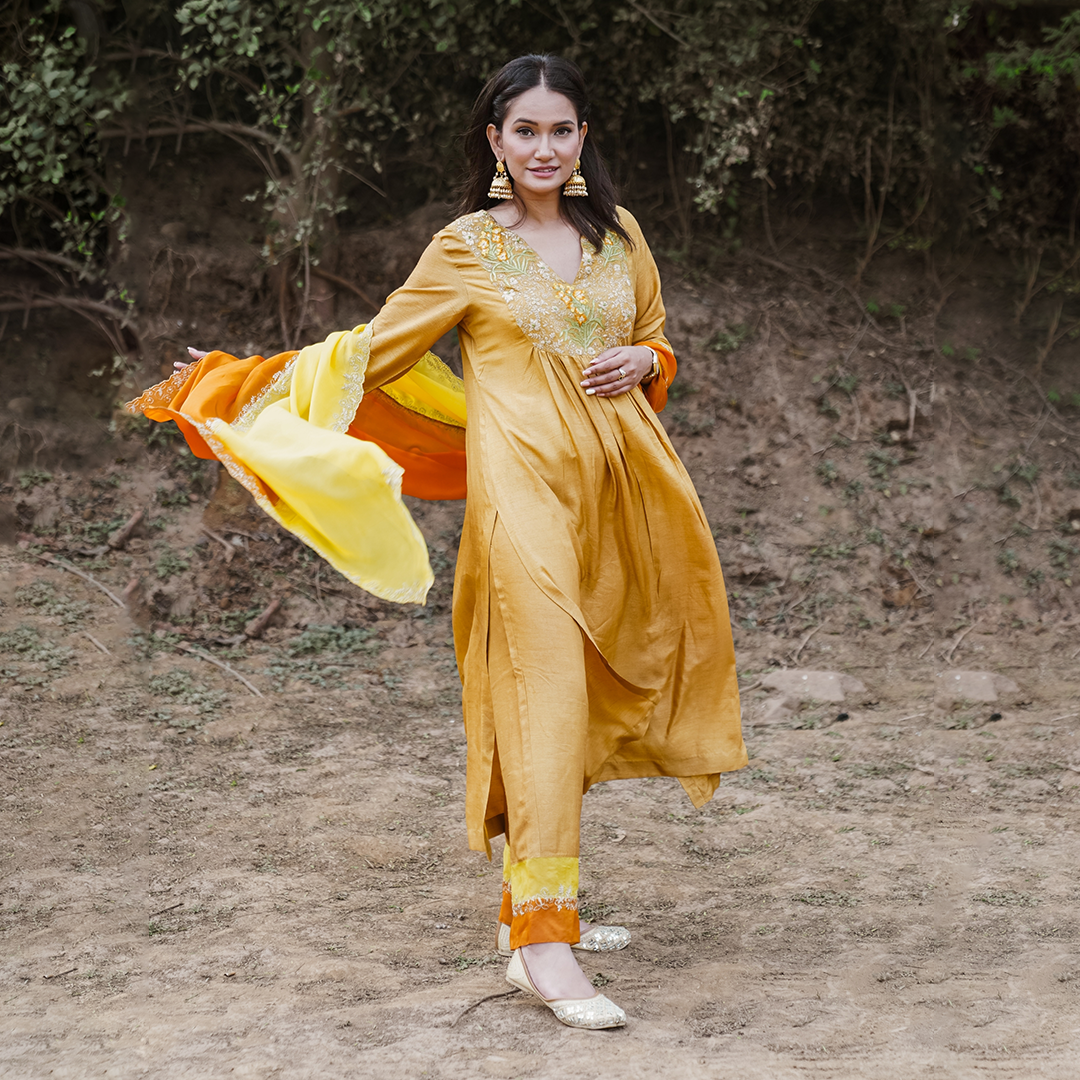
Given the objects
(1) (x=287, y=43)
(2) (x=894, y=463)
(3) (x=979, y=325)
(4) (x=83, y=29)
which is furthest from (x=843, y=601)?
(4) (x=83, y=29)

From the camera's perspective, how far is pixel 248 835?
3760 mm

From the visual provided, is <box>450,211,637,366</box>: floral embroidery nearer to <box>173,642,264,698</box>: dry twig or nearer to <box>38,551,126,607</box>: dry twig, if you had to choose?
<box>173,642,264,698</box>: dry twig

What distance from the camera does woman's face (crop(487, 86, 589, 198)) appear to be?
8.98 feet

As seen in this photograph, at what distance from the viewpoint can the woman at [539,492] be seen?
2525 millimetres

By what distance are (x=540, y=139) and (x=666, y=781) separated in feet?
7.96

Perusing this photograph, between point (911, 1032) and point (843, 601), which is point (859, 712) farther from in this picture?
point (911, 1032)

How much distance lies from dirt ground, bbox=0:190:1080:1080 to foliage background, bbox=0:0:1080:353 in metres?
0.38

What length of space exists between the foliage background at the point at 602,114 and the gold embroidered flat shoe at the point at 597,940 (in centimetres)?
404

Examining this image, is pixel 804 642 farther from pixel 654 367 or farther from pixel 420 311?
pixel 420 311

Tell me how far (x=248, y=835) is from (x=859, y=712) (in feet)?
8.34

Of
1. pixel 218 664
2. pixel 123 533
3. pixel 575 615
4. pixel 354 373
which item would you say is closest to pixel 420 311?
pixel 354 373

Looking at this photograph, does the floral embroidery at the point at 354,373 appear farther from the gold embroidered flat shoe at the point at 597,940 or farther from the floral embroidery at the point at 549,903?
the gold embroidered flat shoe at the point at 597,940

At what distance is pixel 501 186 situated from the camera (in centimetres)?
283

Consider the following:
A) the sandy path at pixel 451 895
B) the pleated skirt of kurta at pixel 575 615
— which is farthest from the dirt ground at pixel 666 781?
the pleated skirt of kurta at pixel 575 615
